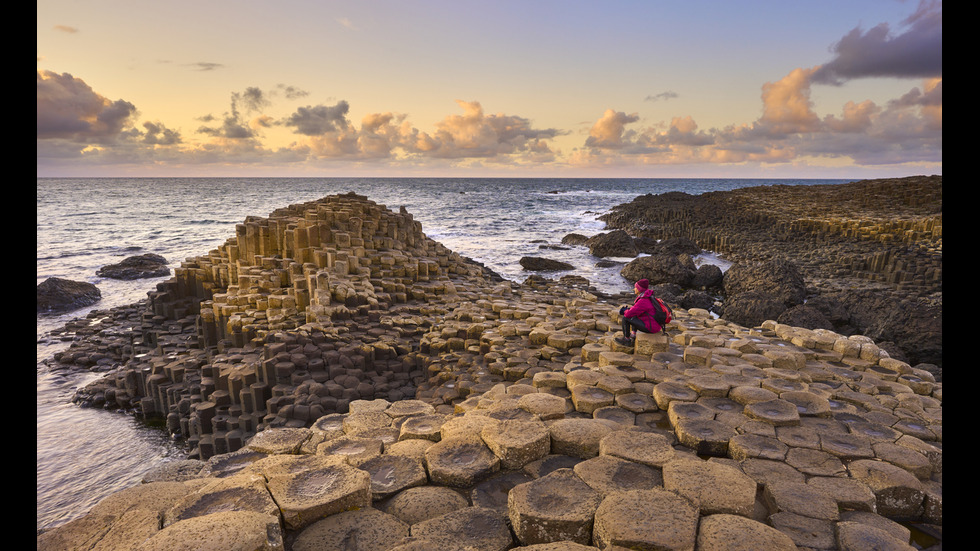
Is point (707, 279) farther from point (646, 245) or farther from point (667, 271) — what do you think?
point (646, 245)

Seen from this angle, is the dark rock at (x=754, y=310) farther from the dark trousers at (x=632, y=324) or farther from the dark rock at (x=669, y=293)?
the dark trousers at (x=632, y=324)

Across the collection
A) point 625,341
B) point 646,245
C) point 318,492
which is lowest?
point 318,492

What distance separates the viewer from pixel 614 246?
1100 inches

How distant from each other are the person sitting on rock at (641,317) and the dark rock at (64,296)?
2337cm

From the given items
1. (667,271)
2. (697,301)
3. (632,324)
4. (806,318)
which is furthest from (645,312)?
(667,271)

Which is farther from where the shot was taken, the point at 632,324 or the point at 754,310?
the point at 754,310

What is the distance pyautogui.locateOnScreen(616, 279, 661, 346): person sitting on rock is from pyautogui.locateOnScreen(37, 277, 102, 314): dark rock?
2337 centimetres

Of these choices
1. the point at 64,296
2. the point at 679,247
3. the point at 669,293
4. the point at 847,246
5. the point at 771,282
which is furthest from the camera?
the point at 679,247

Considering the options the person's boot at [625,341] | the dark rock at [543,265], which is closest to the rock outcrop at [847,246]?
the person's boot at [625,341]

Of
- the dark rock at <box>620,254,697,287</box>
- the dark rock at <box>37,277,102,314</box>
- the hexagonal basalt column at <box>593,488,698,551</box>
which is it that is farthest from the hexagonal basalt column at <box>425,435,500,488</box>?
the dark rock at <box>37,277,102,314</box>

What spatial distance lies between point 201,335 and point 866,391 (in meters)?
15.1

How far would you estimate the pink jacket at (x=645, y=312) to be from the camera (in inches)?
268

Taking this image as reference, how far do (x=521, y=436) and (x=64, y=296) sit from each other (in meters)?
24.2
